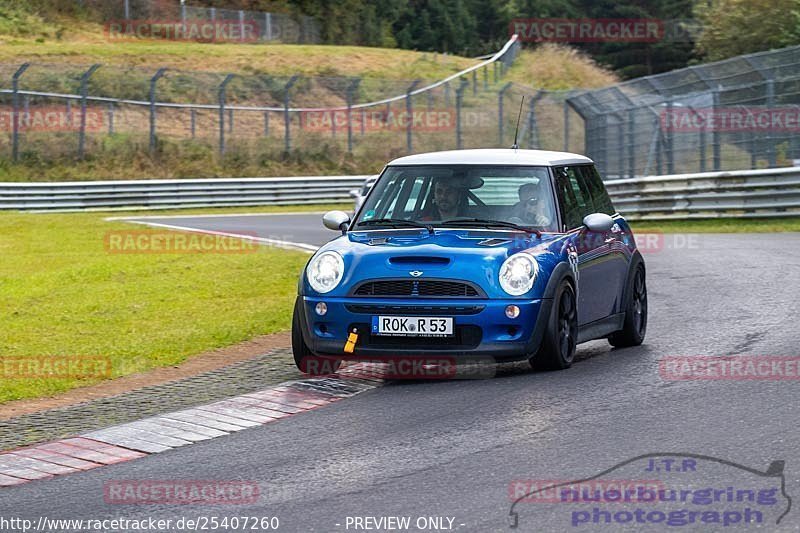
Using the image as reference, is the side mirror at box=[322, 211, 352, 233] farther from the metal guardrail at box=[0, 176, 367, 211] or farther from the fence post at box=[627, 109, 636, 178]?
the metal guardrail at box=[0, 176, 367, 211]

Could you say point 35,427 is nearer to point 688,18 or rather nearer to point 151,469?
point 151,469

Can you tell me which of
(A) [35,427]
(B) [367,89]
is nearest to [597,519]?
(A) [35,427]

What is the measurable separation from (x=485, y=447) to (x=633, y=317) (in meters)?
3.94

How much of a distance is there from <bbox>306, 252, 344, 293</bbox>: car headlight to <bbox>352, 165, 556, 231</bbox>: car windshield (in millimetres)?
715

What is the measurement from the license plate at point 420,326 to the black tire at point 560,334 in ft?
2.16

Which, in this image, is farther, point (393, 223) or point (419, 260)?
point (393, 223)

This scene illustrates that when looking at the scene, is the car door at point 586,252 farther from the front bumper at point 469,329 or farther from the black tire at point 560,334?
the front bumper at point 469,329

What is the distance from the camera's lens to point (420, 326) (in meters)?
8.79

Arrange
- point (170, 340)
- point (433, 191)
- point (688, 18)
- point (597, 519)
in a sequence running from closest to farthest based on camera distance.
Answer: point (597, 519) < point (433, 191) < point (170, 340) < point (688, 18)

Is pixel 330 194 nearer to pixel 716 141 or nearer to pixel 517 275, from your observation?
pixel 716 141

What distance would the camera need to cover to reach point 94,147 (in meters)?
38.8

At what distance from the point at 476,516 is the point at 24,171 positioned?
33290mm

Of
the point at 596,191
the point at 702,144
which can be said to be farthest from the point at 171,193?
the point at 596,191

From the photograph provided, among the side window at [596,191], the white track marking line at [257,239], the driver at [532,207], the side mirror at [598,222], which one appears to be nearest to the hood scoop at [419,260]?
the driver at [532,207]
